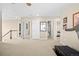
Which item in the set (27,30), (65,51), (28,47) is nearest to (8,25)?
(27,30)

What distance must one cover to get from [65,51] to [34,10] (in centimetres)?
83

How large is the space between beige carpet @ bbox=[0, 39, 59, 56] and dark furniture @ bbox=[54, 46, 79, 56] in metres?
0.07

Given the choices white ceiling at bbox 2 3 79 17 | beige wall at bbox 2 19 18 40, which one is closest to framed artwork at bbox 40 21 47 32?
white ceiling at bbox 2 3 79 17

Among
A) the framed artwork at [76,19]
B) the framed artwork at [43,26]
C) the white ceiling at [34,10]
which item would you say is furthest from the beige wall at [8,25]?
the framed artwork at [76,19]

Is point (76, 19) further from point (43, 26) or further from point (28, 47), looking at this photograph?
point (28, 47)

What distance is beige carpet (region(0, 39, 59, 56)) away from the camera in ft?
8.36

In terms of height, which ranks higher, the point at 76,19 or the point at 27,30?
the point at 76,19

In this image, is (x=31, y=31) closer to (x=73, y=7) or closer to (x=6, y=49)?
(x=6, y=49)

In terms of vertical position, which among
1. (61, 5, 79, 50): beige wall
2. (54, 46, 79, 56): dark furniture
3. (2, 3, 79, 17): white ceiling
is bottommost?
(54, 46, 79, 56): dark furniture

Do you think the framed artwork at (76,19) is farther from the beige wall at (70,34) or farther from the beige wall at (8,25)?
the beige wall at (8,25)

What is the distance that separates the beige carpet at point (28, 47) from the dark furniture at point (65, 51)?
7cm

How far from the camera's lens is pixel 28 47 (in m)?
2.58

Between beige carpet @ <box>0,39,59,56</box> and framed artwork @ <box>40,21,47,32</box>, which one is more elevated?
framed artwork @ <box>40,21,47,32</box>

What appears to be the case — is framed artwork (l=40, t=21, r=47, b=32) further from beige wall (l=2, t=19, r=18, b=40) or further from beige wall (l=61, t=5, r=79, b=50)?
beige wall (l=2, t=19, r=18, b=40)
